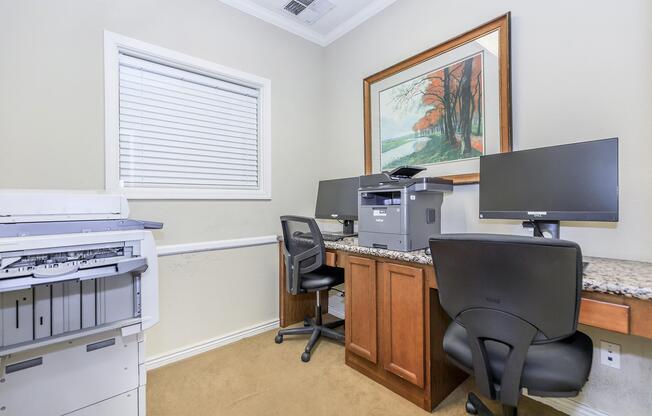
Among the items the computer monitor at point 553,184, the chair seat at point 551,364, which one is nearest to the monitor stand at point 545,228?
the computer monitor at point 553,184

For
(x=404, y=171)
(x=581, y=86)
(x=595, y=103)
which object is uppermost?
(x=581, y=86)

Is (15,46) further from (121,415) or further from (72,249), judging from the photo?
(121,415)

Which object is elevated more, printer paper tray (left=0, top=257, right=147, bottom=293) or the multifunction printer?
the multifunction printer

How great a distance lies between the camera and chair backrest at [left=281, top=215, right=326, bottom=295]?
7.00 ft

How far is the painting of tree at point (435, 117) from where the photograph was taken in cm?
192

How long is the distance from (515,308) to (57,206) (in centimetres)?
185

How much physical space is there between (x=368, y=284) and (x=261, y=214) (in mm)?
1227

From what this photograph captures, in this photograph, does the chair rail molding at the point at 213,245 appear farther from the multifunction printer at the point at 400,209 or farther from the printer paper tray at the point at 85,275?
the multifunction printer at the point at 400,209

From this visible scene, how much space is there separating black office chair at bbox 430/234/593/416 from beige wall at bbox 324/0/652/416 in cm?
54

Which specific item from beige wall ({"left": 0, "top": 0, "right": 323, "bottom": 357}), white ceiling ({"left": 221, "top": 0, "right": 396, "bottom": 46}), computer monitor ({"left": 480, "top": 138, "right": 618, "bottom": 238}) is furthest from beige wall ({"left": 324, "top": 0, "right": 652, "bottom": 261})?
beige wall ({"left": 0, "top": 0, "right": 323, "bottom": 357})

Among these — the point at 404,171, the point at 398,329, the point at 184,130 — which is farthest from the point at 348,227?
the point at 184,130

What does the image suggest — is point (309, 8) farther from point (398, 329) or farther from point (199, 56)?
point (398, 329)

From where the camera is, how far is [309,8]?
2.59 m

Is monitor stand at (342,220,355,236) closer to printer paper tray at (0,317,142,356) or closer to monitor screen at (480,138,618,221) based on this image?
monitor screen at (480,138,618,221)
